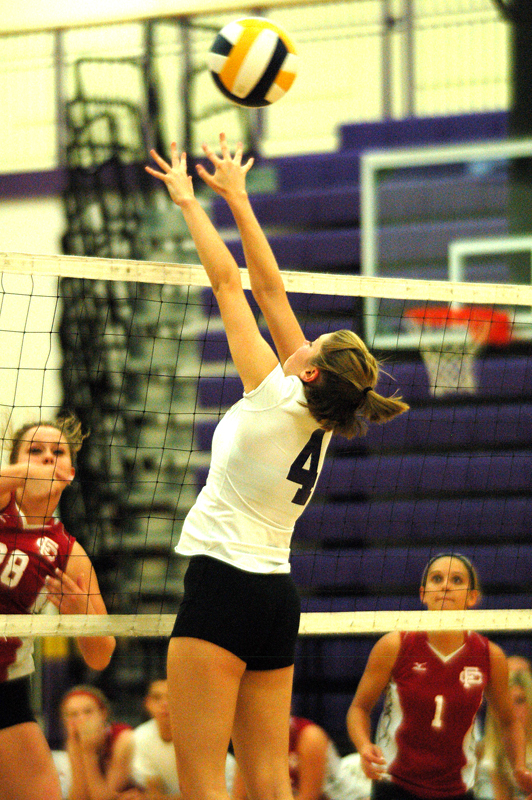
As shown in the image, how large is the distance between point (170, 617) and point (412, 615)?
92cm

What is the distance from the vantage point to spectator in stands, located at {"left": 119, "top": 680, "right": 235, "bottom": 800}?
374 cm

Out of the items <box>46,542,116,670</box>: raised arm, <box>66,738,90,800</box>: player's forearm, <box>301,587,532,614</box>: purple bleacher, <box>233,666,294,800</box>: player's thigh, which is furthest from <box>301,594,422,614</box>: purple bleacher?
<box>233,666,294,800</box>: player's thigh

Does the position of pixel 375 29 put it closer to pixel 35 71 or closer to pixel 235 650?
pixel 35 71

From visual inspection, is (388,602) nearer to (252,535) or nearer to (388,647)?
(388,647)

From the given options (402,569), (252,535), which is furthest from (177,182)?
(402,569)

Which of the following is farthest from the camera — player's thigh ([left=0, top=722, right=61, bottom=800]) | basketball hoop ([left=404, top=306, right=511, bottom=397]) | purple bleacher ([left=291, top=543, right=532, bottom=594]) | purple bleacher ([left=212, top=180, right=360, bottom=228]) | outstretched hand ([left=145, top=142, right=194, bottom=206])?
purple bleacher ([left=212, top=180, right=360, bottom=228])

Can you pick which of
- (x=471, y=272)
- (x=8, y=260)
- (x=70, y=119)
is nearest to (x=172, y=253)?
(x=70, y=119)

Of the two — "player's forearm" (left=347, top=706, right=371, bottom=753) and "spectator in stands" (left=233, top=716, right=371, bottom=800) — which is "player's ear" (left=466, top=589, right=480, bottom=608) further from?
"spectator in stands" (left=233, top=716, right=371, bottom=800)

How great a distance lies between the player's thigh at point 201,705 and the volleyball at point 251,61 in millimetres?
1733

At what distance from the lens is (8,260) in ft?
9.78

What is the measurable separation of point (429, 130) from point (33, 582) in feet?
16.8

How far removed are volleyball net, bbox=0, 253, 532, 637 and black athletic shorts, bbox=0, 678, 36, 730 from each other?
191cm

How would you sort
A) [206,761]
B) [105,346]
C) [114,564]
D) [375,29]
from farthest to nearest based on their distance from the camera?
[375,29]
[105,346]
[114,564]
[206,761]

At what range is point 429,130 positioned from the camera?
6.95 meters
